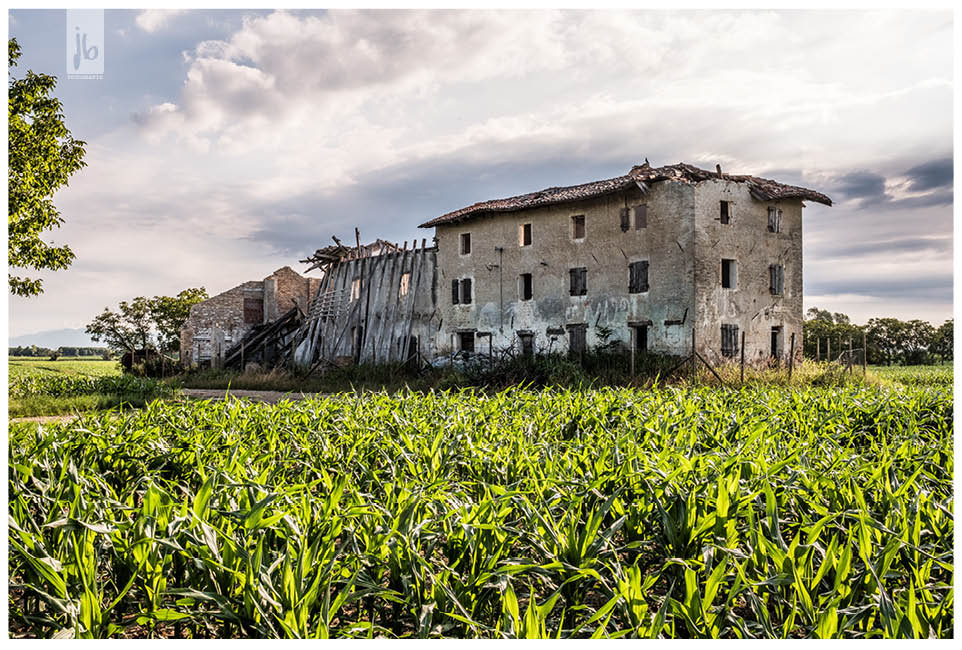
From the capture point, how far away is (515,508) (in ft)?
13.1

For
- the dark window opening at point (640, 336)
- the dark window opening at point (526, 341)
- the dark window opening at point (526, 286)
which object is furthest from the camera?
the dark window opening at point (526, 286)

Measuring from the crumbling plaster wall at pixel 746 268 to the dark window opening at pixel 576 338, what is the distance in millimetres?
4415

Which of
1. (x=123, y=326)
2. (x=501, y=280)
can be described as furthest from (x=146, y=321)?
(x=501, y=280)

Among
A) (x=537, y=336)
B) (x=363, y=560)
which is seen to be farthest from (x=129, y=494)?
(x=537, y=336)

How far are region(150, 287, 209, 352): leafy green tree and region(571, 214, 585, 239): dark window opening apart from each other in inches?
1355

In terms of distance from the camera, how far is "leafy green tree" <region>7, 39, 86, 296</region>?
15.6m

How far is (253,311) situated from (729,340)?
26.2 metres

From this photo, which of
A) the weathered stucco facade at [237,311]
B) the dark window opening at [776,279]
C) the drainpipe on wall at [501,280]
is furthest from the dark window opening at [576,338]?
the weathered stucco facade at [237,311]

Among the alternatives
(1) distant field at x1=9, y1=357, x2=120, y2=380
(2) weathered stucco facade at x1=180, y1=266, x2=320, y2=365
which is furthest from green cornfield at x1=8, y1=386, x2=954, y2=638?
(2) weathered stucco facade at x1=180, y1=266, x2=320, y2=365

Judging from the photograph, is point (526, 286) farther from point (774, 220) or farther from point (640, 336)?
point (774, 220)

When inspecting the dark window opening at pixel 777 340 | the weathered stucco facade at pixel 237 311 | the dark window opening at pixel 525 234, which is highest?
the dark window opening at pixel 525 234

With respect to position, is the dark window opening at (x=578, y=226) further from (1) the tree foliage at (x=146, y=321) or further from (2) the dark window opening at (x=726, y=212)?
(1) the tree foliage at (x=146, y=321)

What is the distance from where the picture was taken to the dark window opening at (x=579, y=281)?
27.1m

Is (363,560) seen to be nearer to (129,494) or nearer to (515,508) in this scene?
(515,508)
